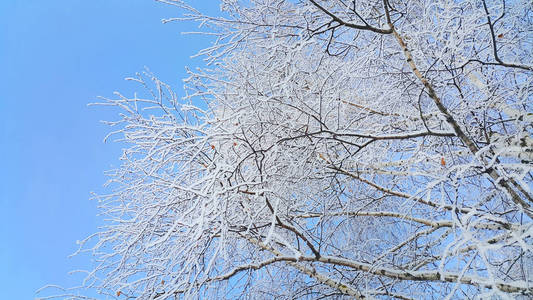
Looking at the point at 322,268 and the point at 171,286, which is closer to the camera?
Result: the point at 171,286

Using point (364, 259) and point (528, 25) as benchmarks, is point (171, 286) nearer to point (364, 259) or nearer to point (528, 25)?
point (364, 259)

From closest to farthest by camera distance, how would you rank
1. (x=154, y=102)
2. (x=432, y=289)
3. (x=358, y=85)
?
(x=154, y=102)
(x=432, y=289)
(x=358, y=85)

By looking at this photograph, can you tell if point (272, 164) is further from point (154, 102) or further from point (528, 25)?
point (528, 25)

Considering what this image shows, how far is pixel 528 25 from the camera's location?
3.36m

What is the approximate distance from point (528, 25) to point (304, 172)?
2133 mm

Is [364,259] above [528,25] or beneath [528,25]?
beneath


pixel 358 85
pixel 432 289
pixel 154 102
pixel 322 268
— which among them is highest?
pixel 358 85

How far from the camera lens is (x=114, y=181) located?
4.00 meters

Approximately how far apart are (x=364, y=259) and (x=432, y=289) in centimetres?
66

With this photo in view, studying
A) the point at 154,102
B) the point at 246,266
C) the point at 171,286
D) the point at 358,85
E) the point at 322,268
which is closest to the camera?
the point at 171,286

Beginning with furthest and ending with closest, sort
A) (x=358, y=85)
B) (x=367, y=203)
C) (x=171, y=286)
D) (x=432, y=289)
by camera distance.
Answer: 1. (x=358, y=85)
2. (x=367, y=203)
3. (x=432, y=289)
4. (x=171, y=286)

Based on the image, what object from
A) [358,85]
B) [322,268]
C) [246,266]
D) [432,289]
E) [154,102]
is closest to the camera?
[154,102]

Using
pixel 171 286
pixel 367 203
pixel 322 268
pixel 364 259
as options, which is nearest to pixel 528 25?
pixel 367 203

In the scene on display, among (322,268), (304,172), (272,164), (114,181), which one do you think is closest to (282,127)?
(272,164)
